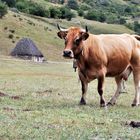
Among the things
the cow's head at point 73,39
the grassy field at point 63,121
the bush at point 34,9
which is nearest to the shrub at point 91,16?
the bush at point 34,9

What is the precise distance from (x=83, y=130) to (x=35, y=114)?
2.79 metres

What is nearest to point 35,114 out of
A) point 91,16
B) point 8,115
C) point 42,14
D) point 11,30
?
point 8,115

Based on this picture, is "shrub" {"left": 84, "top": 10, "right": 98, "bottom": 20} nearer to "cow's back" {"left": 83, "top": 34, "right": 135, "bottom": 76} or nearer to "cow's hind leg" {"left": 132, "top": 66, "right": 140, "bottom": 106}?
"cow's hind leg" {"left": 132, "top": 66, "right": 140, "bottom": 106}

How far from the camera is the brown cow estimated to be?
669 inches

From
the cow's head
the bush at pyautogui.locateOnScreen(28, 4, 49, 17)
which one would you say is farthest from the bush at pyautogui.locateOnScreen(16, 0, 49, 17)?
the cow's head

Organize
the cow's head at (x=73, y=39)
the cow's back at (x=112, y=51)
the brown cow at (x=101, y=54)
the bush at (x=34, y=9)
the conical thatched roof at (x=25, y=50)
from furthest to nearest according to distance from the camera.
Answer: the bush at (x=34, y=9), the conical thatched roof at (x=25, y=50), the cow's back at (x=112, y=51), the brown cow at (x=101, y=54), the cow's head at (x=73, y=39)

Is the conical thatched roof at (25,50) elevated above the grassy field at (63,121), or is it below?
below

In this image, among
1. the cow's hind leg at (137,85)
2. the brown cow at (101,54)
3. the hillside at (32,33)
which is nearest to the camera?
the brown cow at (101,54)

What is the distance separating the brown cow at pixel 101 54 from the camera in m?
17.0

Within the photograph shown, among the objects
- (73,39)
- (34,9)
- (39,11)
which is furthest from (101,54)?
(34,9)

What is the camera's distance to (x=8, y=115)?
14.7 meters

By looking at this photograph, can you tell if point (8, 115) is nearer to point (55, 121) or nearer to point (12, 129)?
point (55, 121)

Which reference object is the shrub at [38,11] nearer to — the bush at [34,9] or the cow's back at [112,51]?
the bush at [34,9]

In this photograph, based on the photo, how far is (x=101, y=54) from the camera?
17750 millimetres
